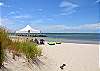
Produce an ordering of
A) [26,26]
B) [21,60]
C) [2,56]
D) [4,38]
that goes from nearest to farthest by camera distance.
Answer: [2,56] → [4,38] → [21,60] → [26,26]

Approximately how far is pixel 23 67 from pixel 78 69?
216cm

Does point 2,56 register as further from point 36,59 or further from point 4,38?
point 36,59

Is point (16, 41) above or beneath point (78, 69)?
above

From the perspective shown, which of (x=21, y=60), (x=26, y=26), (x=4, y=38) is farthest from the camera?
(x=26, y=26)

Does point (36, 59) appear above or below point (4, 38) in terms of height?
below

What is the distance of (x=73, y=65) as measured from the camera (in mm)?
7742

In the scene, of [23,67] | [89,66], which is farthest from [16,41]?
[89,66]

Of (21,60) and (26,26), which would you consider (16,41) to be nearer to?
(21,60)

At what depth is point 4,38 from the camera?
229 inches

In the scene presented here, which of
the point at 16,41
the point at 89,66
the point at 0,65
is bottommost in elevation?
the point at 89,66

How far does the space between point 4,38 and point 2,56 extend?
24.0 inches

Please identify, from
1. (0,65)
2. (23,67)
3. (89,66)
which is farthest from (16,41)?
(89,66)

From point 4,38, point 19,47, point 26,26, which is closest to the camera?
point 4,38

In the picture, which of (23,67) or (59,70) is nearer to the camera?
(23,67)
